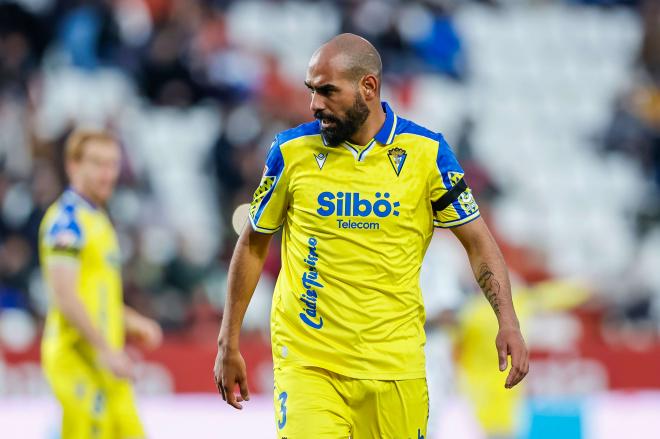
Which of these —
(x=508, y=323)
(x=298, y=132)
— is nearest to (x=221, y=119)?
(x=298, y=132)

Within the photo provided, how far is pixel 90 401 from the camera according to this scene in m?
6.83

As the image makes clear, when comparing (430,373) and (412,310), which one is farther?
(430,373)

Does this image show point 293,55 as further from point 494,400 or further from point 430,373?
point 430,373

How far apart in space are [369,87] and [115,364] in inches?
93.1

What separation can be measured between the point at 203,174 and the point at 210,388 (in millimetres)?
3605

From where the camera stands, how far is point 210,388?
11.4 meters

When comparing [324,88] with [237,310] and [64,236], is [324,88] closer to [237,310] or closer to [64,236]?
[237,310]

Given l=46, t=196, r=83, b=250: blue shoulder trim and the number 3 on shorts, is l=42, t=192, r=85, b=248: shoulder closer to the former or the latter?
l=46, t=196, r=83, b=250: blue shoulder trim

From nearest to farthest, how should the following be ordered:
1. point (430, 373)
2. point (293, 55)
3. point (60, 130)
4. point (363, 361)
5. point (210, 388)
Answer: point (363, 361) → point (430, 373) → point (210, 388) → point (60, 130) → point (293, 55)

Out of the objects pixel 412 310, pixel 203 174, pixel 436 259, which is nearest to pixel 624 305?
pixel 203 174

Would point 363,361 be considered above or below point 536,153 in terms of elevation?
below

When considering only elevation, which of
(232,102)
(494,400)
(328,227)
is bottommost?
(494,400)

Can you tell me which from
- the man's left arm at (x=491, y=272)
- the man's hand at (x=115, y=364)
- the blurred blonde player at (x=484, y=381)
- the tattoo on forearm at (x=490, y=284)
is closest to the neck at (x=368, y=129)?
the man's left arm at (x=491, y=272)

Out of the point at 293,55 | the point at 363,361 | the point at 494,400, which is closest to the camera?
the point at 363,361
